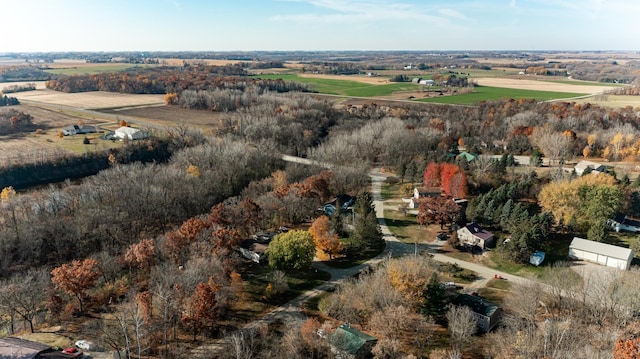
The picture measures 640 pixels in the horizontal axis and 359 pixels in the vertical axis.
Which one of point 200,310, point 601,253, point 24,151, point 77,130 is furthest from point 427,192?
point 77,130

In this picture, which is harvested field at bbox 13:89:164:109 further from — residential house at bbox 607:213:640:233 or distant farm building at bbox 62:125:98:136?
residential house at bbox 607:213:640:233

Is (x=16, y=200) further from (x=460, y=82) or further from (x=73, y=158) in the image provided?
(x=460, y=82)

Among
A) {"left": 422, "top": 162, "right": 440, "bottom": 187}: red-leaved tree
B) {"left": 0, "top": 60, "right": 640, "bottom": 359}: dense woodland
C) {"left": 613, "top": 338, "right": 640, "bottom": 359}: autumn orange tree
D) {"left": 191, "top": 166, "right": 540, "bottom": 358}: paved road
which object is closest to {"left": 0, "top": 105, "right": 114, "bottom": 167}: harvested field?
{"left": 0, "top": 60, "right": 640, "bottom": 359}: dense woodland

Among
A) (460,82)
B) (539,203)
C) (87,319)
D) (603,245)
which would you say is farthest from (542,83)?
(87,319)

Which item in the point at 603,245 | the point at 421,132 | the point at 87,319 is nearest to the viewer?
the point at 87,319

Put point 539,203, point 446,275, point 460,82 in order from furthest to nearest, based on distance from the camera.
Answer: point 460,82
point 539,203
point 446,275
